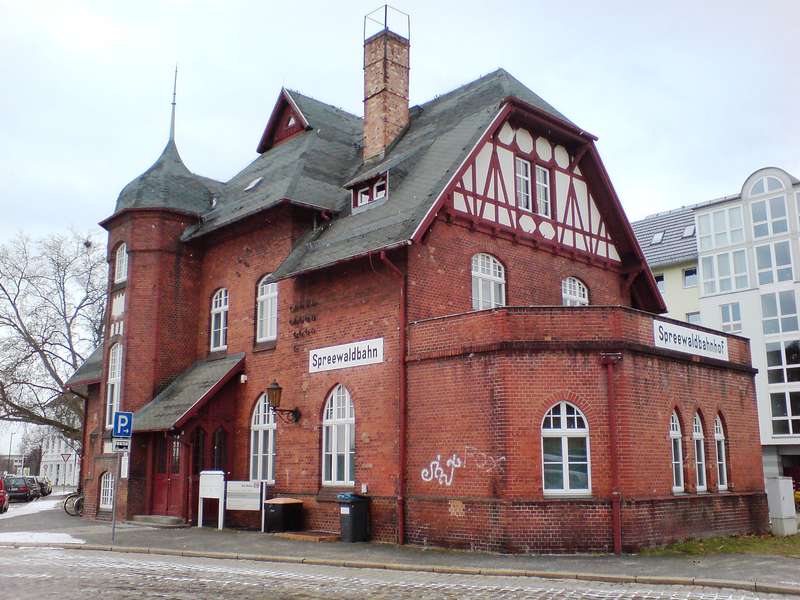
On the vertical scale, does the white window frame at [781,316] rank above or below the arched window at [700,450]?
above

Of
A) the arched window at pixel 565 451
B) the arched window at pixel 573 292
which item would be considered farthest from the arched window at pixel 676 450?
the arched window at pixel 573 292

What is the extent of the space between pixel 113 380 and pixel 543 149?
1409 centimetres

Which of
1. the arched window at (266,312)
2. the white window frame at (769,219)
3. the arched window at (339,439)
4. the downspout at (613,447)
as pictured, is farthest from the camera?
the white window frame at (769,219)

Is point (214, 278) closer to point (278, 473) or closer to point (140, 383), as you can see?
point (140, 383)

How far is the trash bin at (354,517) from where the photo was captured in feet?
55.2

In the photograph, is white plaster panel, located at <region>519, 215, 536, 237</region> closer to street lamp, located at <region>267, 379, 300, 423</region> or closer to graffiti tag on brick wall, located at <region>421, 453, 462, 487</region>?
graffiti tag on brick wall, located at <region>421, 453, 462, 487</region>

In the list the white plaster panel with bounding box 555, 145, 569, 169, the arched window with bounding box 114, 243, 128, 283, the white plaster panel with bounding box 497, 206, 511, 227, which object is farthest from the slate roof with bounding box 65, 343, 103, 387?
the white plaster panel with bounding box 555, 145, 569, 169

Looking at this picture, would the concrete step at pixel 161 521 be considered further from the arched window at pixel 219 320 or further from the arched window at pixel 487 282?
the arched window at pixel 487 282

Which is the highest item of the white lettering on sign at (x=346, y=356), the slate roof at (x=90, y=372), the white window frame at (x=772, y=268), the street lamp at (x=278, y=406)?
the white window frame at (x=772, y=268)

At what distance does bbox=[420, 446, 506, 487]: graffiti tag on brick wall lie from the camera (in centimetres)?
1509

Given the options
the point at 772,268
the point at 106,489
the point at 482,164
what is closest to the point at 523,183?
the point at 482,164

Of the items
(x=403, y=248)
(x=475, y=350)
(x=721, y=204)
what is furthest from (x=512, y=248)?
(x=721, y=204)

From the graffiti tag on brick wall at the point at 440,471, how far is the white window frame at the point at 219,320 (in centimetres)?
902

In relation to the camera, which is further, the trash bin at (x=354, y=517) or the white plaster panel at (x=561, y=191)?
the white plaster panel at (x=561, y=191)
